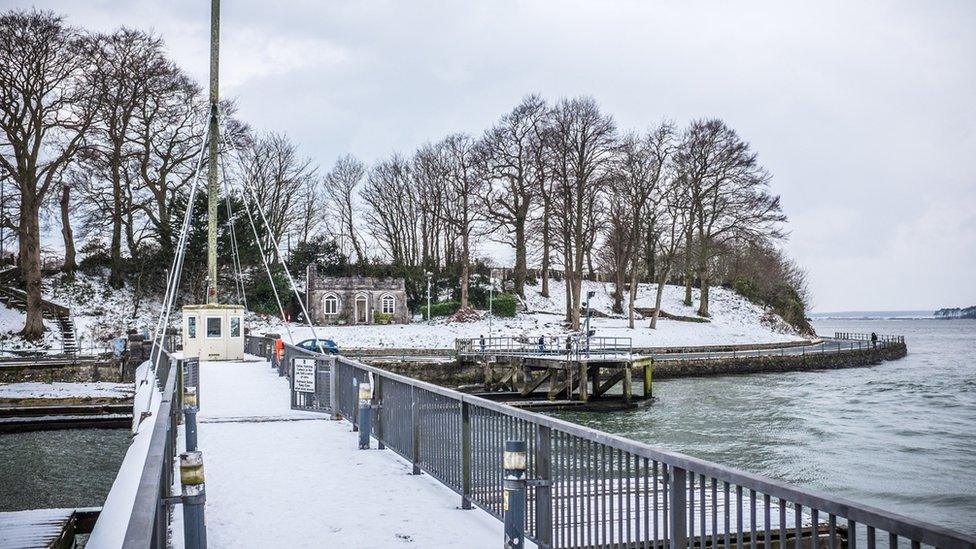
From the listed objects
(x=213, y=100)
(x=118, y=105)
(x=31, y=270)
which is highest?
(x=118, y=105)

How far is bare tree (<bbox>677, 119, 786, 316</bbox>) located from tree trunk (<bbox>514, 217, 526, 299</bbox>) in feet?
41.6

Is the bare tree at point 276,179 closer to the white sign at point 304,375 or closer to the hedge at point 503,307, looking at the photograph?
the hedge at point 503,307

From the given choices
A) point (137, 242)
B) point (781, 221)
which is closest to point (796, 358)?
point (781, 221)

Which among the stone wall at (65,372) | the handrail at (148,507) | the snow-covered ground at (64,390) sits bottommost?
the snow-covered ground at (64,390)

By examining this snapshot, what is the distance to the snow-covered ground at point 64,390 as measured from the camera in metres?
30.0

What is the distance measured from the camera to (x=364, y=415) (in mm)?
11227

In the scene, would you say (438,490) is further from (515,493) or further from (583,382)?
(583,382)

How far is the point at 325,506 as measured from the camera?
777cm

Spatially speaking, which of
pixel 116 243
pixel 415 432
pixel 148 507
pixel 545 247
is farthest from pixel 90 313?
pixel 148 507

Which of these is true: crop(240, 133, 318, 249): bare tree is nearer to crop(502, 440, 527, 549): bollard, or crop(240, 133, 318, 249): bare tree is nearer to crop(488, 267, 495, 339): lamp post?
crop(488, 267, 495, 339): lamp post

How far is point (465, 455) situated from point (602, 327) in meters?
49.6

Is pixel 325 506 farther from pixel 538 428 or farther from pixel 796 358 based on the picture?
pixel 796 358

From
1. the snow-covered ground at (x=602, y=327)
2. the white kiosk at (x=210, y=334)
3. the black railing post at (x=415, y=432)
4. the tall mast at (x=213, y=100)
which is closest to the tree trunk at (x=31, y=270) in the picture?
the snow-covered ground at (x=602, y=327)

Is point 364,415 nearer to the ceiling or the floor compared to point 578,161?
nearer to the floor
